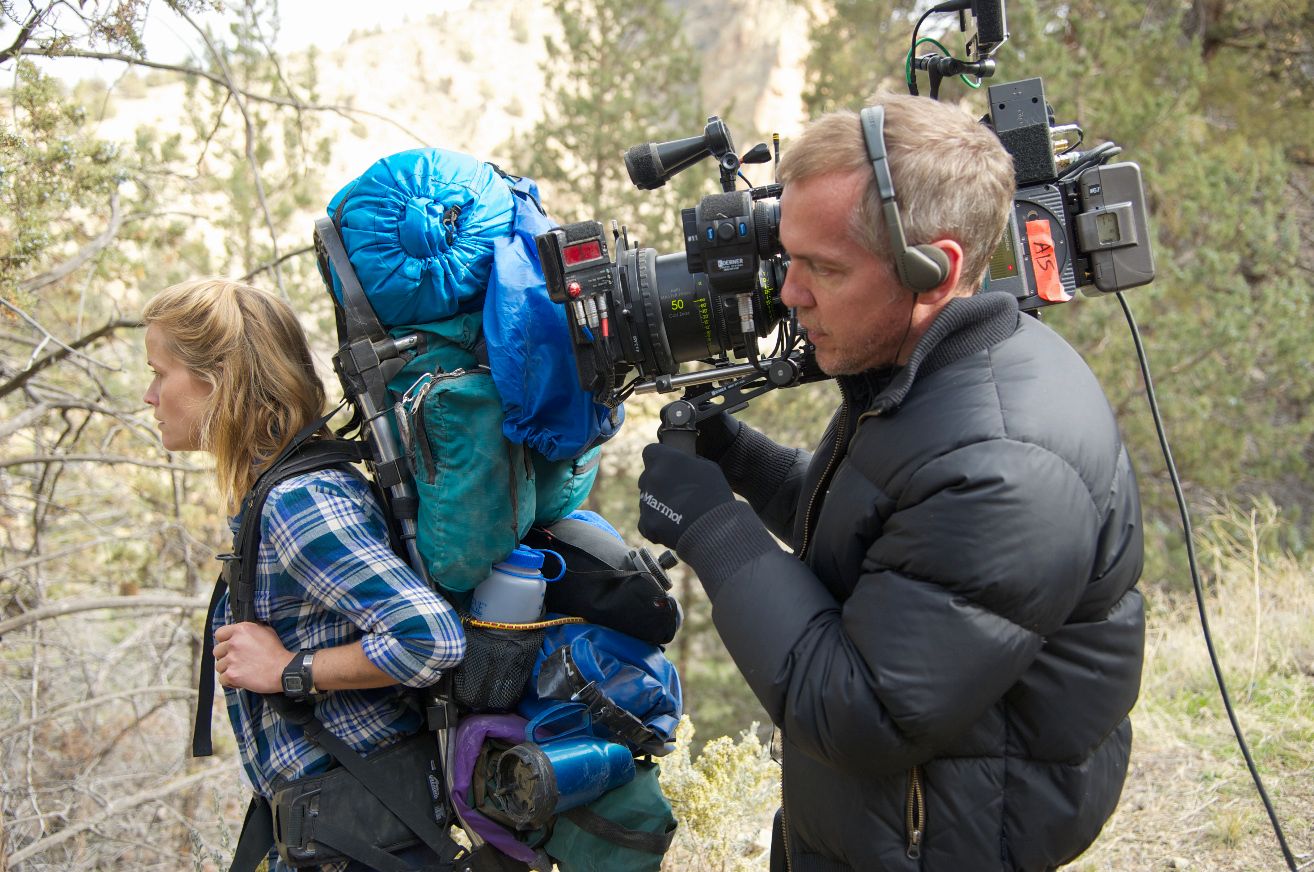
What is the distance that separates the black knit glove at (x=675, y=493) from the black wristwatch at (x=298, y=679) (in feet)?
2.09

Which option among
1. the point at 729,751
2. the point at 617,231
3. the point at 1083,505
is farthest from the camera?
the point at 729,751

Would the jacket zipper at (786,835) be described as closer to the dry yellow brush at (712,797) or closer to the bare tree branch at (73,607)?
the dry yellow brush at (712,797)

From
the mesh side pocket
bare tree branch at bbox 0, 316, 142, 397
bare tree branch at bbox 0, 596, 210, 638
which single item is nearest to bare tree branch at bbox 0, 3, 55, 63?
bare tree branch at bbox 0, 316, 142, 397

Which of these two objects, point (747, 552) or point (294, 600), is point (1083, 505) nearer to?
point (747, 552)

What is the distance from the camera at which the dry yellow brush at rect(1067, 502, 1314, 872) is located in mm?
2908

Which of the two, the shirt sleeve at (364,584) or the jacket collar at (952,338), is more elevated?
the jacket collar at (952,338)

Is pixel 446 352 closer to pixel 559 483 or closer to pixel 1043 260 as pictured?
pixel 559 483

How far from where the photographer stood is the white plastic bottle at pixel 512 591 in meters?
1.90

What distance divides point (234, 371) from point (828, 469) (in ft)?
3.56

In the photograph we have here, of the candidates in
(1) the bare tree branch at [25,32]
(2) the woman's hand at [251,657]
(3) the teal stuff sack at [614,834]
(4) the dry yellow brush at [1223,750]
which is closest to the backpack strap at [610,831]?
(3) the teal stuff sack at [614,834]

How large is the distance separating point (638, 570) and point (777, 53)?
82.8 feet

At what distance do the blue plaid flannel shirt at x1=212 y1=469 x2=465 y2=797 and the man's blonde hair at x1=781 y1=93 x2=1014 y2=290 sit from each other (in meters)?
0.92

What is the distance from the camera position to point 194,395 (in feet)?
6.40

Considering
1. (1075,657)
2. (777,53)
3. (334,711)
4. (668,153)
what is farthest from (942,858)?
(777,53)
